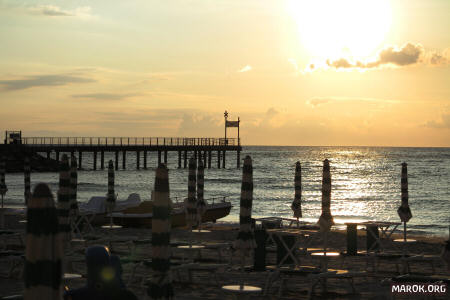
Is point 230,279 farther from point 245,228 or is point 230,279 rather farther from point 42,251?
point 42,251

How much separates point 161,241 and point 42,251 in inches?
111

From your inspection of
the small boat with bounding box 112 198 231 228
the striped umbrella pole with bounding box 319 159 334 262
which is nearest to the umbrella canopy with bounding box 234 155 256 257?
the striped umbrella pole with bounding box 319 159 334 262

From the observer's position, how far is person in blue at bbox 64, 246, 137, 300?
4.71m

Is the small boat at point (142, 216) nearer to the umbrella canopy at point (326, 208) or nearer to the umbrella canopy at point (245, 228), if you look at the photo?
the umbrella canopy at point (326, 208)

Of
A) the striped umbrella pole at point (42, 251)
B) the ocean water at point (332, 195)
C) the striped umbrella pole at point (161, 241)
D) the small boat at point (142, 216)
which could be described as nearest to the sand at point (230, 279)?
the striped umbrella pole at point (161, 241)

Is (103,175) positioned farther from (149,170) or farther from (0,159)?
(0,159)

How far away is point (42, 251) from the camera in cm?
387

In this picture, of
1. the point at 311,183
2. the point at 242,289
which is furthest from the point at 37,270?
the point at 311,183

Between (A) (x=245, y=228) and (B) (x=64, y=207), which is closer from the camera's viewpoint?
(A) (x=245, y=228)

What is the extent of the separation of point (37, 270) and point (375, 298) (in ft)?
25.6

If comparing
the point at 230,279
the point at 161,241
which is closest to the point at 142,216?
the point at 230,279

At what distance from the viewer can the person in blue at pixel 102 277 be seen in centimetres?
471

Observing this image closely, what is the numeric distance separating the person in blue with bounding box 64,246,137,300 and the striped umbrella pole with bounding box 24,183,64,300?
75cm

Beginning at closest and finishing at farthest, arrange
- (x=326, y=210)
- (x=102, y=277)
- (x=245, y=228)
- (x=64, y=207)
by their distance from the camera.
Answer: (x=102, y=277)
(x=245, y=228)
(x=64, y=207)
(x=326, y=210)
